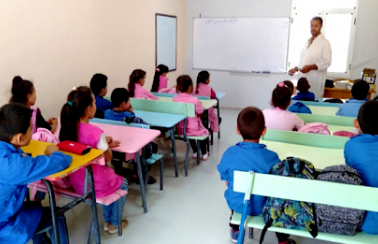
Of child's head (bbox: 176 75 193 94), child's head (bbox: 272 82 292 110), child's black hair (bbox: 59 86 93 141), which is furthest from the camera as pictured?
child's head (bbox: 176 75 193 94)

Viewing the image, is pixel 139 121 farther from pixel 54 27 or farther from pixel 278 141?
pixel 54 27

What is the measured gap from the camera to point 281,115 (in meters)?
2.66

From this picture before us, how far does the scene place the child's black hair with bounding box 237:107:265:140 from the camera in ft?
6.10

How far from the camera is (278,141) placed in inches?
95.2

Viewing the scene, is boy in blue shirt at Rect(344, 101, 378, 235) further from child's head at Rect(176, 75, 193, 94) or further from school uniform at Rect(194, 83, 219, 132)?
school uniform at Rect(194, 83, 219, 132)

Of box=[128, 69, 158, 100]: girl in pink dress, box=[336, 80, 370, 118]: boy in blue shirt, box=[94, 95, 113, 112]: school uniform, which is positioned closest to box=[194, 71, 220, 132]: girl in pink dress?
box=[128, 69, 158, 100]: girl in pink dress

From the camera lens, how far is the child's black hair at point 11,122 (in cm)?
151

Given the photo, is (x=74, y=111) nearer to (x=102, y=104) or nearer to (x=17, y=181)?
(x=17, y=181)

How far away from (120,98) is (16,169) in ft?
4.67

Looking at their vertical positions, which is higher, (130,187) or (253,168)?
(253,168)

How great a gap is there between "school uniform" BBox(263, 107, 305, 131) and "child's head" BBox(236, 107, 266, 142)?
2.72 feet

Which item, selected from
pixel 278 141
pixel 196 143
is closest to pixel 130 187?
pixel 196 143

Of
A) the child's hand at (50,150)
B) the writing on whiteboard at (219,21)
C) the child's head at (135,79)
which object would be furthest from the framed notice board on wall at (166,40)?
the child's hand at (50,150)

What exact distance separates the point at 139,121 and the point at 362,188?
179 cm
